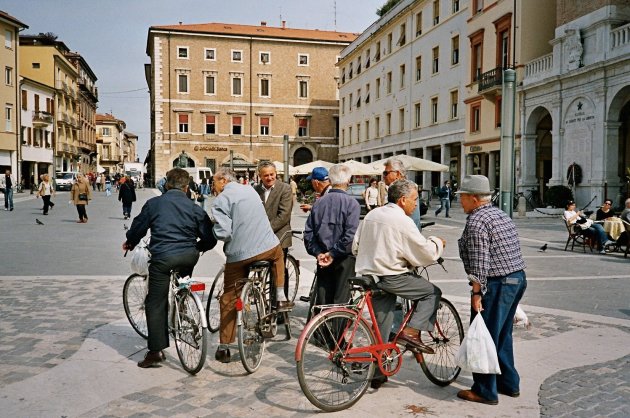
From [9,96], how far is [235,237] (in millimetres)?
53507

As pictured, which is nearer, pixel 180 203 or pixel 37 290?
pixel 180 203

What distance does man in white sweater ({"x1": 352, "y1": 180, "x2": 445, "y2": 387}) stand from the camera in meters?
4.49

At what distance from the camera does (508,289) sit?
4.41m

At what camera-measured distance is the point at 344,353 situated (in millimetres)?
4379

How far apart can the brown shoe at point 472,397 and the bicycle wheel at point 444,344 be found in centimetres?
29

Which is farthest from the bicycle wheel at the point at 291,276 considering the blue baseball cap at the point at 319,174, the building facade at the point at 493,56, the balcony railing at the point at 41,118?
the balcony railing at the point at 41,118

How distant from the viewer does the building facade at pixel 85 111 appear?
77.1 metres

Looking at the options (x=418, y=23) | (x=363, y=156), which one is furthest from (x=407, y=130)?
(x=363, y=156)

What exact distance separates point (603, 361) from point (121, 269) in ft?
27.0

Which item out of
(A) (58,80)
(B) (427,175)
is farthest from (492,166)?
(A) (58,80)

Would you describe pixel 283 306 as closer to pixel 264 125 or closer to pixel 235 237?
pixel 235 237

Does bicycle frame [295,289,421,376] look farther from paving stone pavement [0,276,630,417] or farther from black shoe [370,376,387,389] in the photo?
paving stone pavement [0,276,630,417]

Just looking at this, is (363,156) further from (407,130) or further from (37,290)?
(37,290)

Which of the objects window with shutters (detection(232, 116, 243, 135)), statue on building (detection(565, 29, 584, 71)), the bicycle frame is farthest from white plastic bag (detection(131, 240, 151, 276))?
window with shutters (detection(232, 116, 243, 135))
